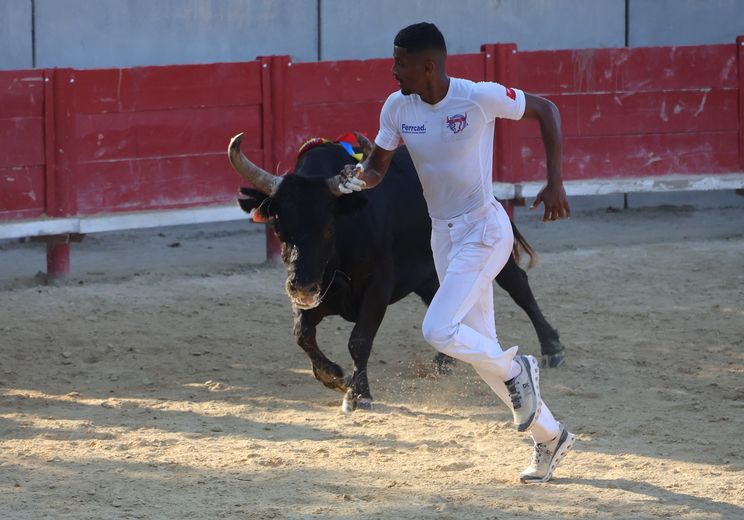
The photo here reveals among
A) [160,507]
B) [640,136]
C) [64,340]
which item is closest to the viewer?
[160,507]

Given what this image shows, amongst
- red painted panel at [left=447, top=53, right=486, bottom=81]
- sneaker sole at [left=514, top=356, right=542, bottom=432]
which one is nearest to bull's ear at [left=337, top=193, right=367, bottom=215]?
sneaker sole at [left=514, top=356, right=542, bottom=432]

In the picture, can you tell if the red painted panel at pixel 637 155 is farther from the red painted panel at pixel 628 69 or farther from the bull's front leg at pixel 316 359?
the bull's front leg at pixel 316 359

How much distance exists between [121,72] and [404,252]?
3061 millimetres

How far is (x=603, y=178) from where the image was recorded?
10266 mm

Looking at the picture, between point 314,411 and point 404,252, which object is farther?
point 404,252

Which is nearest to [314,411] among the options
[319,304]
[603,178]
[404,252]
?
[319,304]

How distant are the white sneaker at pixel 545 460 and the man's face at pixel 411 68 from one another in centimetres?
123

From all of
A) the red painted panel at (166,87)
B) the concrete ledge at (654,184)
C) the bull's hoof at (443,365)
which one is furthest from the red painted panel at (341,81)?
the bull's hoof at (443,365)

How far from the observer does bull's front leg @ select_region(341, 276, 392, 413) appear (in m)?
5.80

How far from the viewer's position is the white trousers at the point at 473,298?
14.6 feet

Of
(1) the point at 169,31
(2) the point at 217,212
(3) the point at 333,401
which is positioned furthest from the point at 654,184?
(3) the point at 333,401

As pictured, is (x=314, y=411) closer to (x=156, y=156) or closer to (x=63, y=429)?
(x=63, y=429)

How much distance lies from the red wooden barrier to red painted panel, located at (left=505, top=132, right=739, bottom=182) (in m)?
0.01

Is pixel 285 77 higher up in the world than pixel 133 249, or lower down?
higher up
